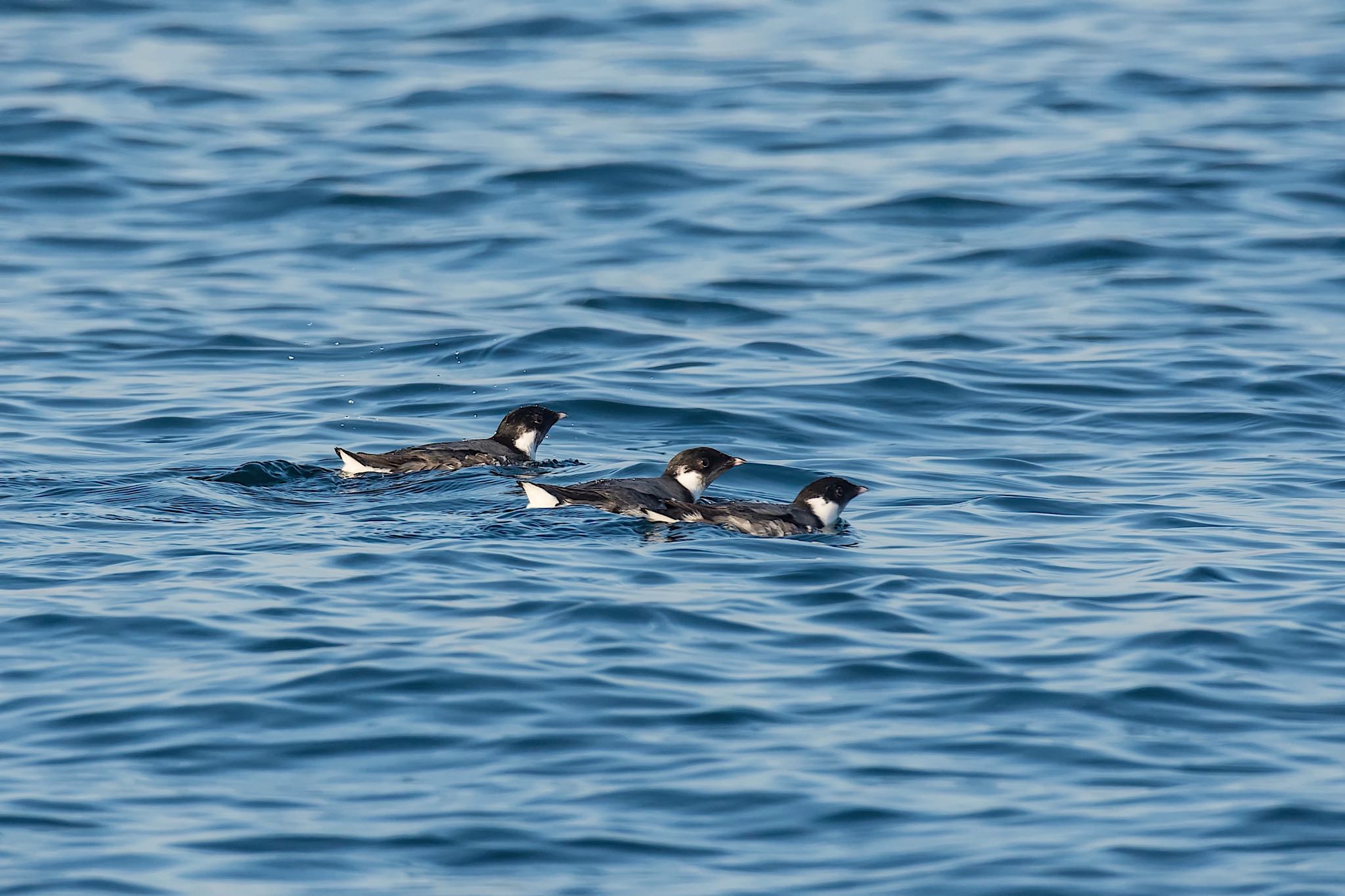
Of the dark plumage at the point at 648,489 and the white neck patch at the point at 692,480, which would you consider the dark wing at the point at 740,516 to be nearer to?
the dark plumage at the point at 648,489

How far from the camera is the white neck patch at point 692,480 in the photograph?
1270 cm

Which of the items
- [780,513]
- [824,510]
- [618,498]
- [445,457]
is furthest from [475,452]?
[824,510]

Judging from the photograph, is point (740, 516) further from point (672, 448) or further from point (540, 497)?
point (672, 448)

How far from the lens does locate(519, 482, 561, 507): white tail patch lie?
12.0 m

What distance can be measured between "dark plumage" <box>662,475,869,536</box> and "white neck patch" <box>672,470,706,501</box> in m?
0.57

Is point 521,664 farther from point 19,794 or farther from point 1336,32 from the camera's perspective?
point 1336,32

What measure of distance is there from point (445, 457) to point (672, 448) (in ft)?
6.55

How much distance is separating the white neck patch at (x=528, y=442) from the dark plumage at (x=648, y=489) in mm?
1447

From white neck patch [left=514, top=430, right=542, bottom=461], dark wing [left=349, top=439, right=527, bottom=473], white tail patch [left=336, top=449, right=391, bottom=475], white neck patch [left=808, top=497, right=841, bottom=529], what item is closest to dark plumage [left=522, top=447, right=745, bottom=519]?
white neck patch [left=808, top=497, right=841, bottom=529]

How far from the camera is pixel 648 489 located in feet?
40.0

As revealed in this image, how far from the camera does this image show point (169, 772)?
8.02 meters

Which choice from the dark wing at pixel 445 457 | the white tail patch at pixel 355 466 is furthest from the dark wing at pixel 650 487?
the white tail patch at pixel 355 466

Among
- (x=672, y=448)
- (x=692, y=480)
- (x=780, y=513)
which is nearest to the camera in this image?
(x=780, y=513)

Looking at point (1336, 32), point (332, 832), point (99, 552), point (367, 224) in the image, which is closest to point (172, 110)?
point (367, 224)
